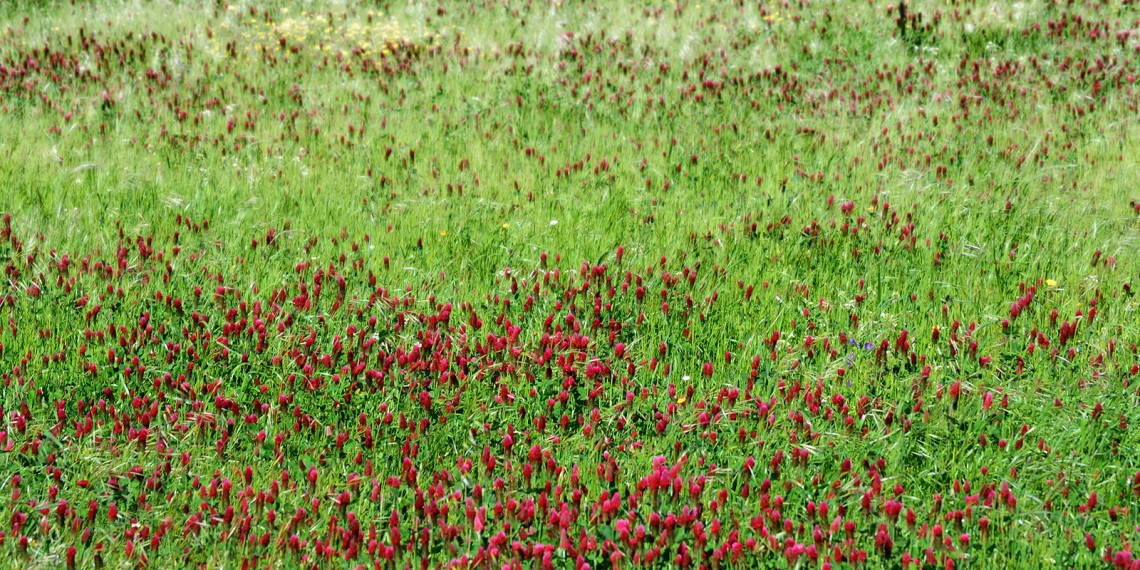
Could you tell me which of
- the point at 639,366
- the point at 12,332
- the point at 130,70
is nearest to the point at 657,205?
the point at 639,366

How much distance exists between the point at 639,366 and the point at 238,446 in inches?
85.5

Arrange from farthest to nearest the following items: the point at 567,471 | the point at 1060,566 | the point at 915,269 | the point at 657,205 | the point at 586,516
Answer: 1. the point at 657,205
2. the point at 915,269
3. the point at 567,471
4. the point at 586,516
5. the point at 1060,566

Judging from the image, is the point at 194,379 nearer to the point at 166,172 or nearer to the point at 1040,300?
the point at 166,172

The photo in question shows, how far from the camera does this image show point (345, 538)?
346 cm

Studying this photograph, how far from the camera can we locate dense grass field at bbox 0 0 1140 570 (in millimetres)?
3580

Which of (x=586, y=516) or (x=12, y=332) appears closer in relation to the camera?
(x=586, y=516)

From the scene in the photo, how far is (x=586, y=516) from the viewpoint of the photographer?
3672 millimetres

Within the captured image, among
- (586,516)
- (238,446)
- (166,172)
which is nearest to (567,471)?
(586,516)

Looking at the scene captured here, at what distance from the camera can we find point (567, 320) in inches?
201

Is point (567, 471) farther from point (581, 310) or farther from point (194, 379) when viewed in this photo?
point (194, 379)

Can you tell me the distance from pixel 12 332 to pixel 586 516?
11.4ft

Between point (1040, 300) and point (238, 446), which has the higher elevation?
point (1040, 300)

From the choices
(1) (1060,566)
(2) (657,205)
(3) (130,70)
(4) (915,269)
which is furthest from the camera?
(3) (130,70)

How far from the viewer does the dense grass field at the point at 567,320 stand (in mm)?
3580
